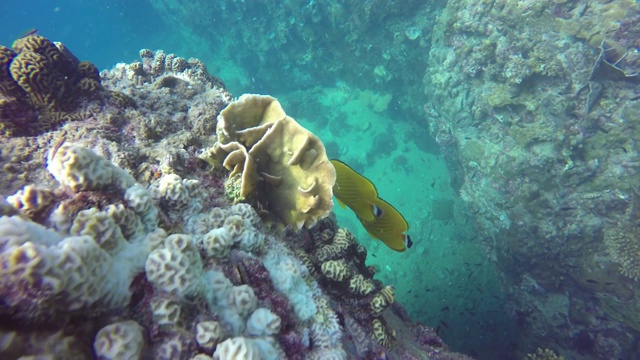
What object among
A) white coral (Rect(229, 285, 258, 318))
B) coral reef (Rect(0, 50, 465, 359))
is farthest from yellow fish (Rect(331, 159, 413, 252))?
white coral (Rect(229, 285, 258, 318))

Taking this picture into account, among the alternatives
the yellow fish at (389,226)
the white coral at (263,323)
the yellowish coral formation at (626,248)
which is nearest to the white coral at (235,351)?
the white coral at (263,323)

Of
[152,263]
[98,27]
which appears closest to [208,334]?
[152,263]

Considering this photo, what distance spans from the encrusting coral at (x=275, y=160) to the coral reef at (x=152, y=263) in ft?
0.90

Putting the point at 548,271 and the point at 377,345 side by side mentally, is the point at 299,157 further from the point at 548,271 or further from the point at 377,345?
the point at 548,271

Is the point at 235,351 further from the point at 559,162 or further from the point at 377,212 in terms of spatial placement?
the point at 559,162

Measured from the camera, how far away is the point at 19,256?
1.09 m

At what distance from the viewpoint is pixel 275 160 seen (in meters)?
2.85

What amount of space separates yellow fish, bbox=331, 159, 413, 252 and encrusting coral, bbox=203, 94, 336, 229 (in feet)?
0.40

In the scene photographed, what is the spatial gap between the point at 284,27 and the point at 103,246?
59.8 ft

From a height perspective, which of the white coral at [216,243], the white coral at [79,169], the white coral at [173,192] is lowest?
the white coral at [216,243]

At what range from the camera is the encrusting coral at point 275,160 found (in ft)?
8.86

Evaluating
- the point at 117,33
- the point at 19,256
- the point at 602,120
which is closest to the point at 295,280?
the point at 19,256

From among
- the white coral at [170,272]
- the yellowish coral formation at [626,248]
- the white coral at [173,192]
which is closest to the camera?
the white coral at [170,272]

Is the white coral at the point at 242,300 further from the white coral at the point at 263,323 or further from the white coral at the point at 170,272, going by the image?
the white coral at the point at 170,272
